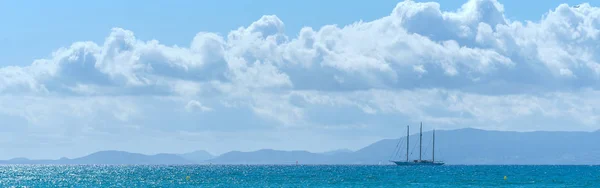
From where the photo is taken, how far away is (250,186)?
521 feet

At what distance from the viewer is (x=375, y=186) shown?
15938 cm

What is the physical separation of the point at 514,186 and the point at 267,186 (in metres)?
43.8

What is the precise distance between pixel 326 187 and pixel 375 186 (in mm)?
9984

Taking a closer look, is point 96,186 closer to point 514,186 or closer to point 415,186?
point 415,186

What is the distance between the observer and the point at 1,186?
529 ft

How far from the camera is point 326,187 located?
15475cm

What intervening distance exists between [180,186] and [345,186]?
2933 cm

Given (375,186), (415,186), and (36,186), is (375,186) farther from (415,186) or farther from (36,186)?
(36,186)

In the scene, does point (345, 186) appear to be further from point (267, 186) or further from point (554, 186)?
point (554, 186)

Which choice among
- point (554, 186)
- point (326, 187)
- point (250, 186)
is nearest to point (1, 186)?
point (250, 186)

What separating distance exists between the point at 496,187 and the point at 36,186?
268 feet

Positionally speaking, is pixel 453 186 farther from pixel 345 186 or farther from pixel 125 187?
pixel 125 187

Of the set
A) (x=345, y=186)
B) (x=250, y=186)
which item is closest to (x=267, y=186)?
(x=250, y=186)

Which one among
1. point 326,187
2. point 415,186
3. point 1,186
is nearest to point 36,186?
point 1,186
